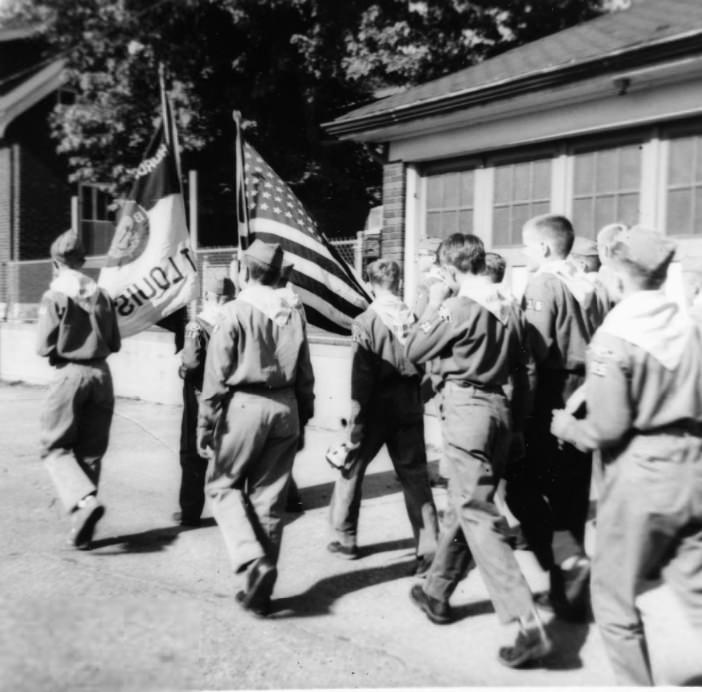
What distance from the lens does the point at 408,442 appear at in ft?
16.9

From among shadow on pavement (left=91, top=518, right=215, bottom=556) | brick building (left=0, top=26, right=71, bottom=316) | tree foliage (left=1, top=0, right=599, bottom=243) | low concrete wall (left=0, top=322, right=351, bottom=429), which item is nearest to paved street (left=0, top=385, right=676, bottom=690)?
shadow on pavement (left=91, top=518, right=215, bottom=556)

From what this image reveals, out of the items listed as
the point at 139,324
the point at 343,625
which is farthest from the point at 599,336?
the point at 139,324

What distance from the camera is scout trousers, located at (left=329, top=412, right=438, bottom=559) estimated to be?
509cm

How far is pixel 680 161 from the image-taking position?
7.89m

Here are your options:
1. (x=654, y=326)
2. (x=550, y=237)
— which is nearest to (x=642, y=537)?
(x=654, y=326)

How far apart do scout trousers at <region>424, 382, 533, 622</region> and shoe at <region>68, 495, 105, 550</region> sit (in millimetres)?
2276

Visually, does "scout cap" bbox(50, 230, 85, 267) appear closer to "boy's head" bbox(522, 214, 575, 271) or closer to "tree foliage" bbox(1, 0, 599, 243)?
"boy's head" bbox(522, 214, 575, 271)

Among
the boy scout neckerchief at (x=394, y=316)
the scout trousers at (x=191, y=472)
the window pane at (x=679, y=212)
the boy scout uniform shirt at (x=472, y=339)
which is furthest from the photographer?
the window pane at (x=679, y=212)

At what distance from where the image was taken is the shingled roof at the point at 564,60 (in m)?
7.41

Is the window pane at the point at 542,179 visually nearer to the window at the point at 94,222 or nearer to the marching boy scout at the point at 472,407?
the marching boy scout at the point at 472,407

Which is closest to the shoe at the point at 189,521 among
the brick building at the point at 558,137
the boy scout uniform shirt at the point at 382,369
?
the boy scout uniform shirt at the point at 382,369

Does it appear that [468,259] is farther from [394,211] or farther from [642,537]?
[394,211]

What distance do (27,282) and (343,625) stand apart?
1455 centimetres

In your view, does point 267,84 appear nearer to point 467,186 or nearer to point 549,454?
point 467,186
